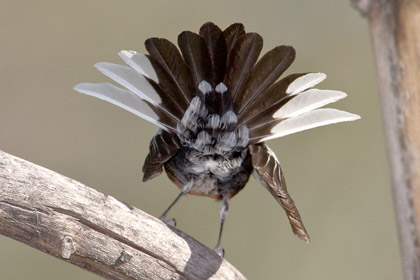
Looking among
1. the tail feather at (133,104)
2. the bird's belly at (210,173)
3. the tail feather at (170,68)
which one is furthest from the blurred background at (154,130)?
the tail feather at (170,68)

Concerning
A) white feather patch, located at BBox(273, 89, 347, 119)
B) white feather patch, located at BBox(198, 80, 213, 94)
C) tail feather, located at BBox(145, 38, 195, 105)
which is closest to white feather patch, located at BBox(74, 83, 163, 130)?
tail feather, located at BBox(145, 38, 195, 105)

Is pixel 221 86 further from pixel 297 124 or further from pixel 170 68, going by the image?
pixel 297 124

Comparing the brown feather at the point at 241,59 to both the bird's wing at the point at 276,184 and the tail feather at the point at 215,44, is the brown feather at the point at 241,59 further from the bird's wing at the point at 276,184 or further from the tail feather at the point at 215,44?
the bird's wing at the point at 276,184

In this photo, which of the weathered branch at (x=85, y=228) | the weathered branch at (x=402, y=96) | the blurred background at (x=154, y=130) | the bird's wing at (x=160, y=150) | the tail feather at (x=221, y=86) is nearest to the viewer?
the weathered branch at (x=85, y=228)

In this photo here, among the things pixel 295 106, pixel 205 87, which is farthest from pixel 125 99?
pixel 295 106

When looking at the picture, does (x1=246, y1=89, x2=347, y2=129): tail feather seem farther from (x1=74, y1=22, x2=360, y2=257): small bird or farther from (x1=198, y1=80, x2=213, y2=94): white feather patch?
(x1=198, y1=80, x2=213, y2=94): white feather patch

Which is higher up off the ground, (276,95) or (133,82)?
(276,95)
